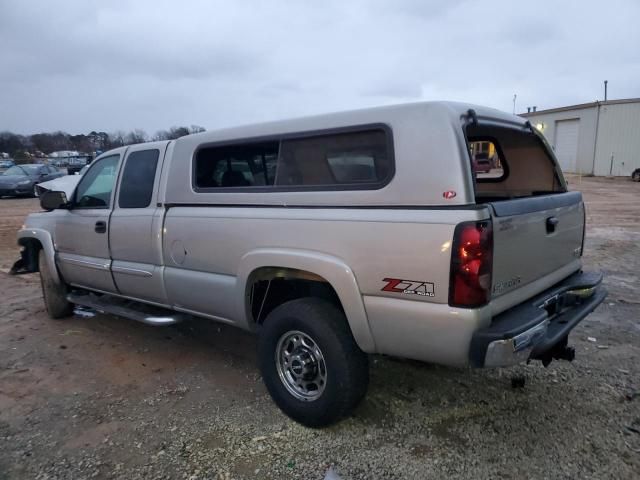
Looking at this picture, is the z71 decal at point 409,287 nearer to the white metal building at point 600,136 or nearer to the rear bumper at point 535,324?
the rear bumper at point 535,324

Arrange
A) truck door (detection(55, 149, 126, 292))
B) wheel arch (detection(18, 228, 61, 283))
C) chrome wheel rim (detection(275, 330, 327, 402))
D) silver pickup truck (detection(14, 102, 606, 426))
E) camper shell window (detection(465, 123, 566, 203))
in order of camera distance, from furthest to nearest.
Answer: wheel arch (detection(18, 228, 61, 283)) < truck door (detection(55, 149, 126, 292)) < camper shell window (detection(465, 123, 566, 203)) < chrome wheel rim (detection(275, 330, 327, 402)) < silver pickup truck (detection(14, 102, 606, 426))

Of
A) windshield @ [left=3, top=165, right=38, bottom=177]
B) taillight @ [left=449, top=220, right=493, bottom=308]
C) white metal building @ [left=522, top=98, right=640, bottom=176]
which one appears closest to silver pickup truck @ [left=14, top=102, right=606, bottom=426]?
taillight @ [left=449, top=220, right=493, bottom=308]

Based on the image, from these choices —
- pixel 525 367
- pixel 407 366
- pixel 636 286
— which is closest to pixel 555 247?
pixel 525 367

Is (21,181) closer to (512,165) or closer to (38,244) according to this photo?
(38,244)

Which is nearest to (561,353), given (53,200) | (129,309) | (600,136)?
(129,309)

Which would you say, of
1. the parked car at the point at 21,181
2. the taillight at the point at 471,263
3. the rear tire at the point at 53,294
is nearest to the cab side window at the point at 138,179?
the rear tire at the point at 53,294

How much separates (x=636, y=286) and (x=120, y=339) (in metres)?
6.34

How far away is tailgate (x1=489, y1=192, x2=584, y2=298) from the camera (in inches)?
100

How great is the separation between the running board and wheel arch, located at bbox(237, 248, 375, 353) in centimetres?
90

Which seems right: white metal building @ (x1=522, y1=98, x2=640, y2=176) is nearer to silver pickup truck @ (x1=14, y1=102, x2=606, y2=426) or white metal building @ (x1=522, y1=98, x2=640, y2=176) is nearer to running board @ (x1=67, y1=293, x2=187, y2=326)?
silver pickup truck @ (x1=14, y1=102, x2=606, y2=426)

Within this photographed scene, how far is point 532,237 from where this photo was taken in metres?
2.84

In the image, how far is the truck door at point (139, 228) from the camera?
3990 millimetres

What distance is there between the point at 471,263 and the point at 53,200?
4198 millimetres

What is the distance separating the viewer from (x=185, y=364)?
13.7 feet
